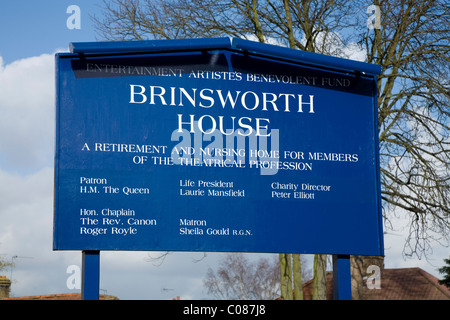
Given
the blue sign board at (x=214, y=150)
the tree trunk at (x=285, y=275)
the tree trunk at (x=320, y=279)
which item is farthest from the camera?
the tree trunk at (x=285, y=275)

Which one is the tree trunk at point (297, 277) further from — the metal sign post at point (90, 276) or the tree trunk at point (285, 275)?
the metal sign post at point (90, 276)

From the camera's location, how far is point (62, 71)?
355 inches

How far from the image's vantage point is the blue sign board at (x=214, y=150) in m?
8.85

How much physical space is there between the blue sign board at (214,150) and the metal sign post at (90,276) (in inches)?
5.7

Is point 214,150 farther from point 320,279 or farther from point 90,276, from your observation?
point 320,279

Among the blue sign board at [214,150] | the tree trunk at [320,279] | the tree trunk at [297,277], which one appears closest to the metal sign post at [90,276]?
the blue sign board at [214,150]

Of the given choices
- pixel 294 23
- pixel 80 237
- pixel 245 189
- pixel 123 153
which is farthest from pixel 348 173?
pixel 294 23

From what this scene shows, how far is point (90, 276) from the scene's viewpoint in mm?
8656

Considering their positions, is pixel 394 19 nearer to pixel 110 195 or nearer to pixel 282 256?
pixel 282 256

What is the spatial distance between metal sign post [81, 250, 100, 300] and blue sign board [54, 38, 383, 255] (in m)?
0.14

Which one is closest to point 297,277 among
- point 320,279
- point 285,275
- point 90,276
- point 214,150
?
point 285,275

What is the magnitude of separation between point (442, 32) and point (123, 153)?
32.2 ft

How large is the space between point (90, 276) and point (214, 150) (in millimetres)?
2393

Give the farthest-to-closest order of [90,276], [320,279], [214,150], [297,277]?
[297,277] < [320,279] < [214,150] < [90,276]
